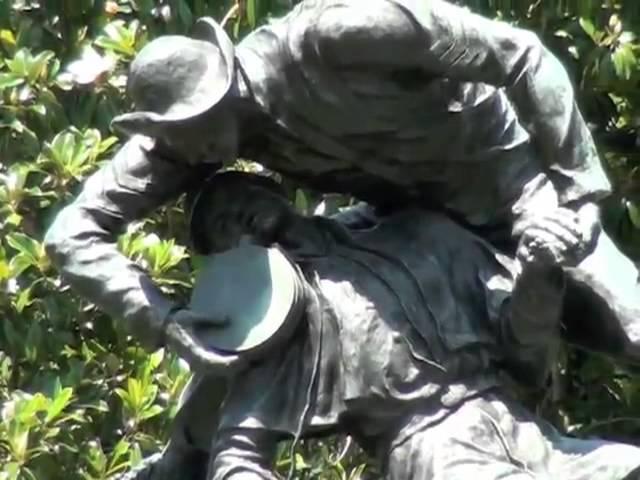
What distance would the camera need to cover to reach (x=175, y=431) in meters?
6.37

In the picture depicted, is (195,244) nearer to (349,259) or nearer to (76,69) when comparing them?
(349,259)

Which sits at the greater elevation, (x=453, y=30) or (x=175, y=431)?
(x=453, y=30)

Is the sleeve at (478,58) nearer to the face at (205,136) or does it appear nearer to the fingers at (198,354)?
the face at (205,136)

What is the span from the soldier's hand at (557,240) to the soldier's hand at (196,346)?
0.57 metres

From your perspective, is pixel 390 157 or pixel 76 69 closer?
pixel 390 157

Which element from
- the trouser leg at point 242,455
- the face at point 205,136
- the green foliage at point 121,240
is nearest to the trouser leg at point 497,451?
the trouser leg at point 242,455

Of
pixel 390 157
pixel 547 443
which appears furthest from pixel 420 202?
pixel 547 443

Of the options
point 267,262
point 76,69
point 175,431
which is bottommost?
point 76,69

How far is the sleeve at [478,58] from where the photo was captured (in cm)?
605

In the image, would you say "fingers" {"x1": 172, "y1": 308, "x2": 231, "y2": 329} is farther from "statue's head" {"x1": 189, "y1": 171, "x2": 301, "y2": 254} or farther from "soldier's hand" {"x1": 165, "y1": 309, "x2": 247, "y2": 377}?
"statue's head" {"x1": 189, "y1": 171, "x2": 301, "y2": 254}

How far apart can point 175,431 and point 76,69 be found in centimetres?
301

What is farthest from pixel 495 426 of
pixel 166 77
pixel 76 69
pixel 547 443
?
pixel 76 69

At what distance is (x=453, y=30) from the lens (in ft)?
20.0

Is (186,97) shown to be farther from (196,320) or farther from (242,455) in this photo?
(242,455)
